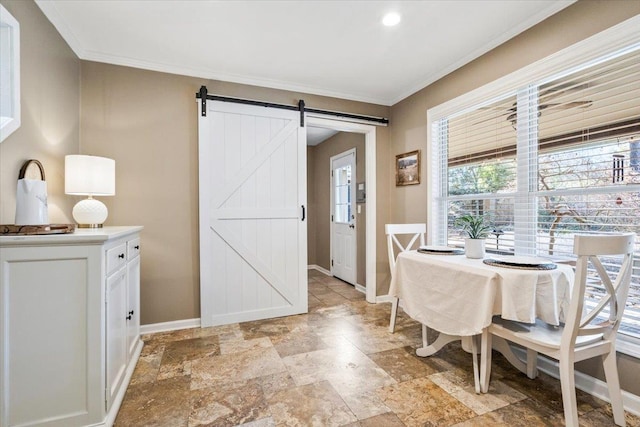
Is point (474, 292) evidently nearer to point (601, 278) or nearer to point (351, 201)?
point (601, 278)

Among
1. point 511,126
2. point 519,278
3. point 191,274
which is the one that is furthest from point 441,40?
point 191,274

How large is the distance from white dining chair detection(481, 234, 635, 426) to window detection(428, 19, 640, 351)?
0.34 meters

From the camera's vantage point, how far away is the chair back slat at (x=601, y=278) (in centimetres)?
137

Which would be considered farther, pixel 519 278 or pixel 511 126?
pixel 511 126

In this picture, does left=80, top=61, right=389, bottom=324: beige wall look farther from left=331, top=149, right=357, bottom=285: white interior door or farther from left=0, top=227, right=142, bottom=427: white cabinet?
left=331, top=149, right=357, bottom=285: white interior door

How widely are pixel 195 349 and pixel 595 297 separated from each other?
2853 millimetres

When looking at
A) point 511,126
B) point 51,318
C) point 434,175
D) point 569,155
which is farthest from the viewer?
point 434,175

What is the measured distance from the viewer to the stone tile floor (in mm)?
1644

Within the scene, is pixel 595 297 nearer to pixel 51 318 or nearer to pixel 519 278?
pixel 519 278

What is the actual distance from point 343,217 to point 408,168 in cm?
166

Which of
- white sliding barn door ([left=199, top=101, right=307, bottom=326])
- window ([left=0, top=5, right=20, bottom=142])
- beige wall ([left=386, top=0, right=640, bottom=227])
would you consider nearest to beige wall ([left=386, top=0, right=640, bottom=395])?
beige wall ([left=386, top=0, right=640, bottom=227])

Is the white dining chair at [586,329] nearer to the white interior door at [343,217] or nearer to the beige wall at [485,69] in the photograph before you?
the beige wall at [485,69]

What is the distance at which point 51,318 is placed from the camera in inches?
56.7

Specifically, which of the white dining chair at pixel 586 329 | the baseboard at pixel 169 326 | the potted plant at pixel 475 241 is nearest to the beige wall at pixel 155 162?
the baseboard at pixel 169 326
